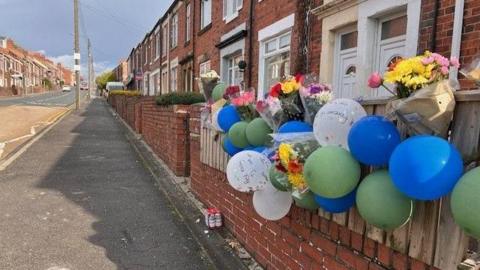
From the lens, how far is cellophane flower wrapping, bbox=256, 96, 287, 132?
322 centimetres

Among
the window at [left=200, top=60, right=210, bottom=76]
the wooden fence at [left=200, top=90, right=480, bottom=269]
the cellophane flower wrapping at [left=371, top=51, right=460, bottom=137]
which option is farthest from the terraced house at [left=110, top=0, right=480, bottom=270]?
the window at [left=200, top=60, right=210, bottom=76]

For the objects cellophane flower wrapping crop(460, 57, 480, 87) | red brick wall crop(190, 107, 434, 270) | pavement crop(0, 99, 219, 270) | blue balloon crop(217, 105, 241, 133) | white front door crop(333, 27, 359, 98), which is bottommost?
pavement crop(0, 99, 219, 270)

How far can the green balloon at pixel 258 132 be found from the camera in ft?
11.5

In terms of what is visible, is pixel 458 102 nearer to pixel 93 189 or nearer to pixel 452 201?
pixel 452 201

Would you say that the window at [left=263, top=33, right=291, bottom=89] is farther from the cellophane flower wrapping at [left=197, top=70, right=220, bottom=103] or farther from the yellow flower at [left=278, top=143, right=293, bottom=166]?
the yellow flower at [left=278, top=143, right=293, bottom=166]

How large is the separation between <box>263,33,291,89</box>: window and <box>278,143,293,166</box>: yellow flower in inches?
217

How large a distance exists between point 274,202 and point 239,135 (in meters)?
0.87

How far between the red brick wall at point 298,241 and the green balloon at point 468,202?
0.52 m

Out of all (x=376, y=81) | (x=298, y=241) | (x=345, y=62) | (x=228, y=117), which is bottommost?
(x=298, y=241)

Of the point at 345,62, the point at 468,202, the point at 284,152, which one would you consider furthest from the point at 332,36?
the point at 468,202

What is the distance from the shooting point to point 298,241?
322 centimetres

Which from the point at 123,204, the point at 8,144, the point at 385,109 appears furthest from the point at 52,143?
the point at 385,109

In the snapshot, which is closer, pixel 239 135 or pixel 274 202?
pixel 274 202

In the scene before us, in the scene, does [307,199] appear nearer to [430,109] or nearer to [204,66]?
[430,109]
